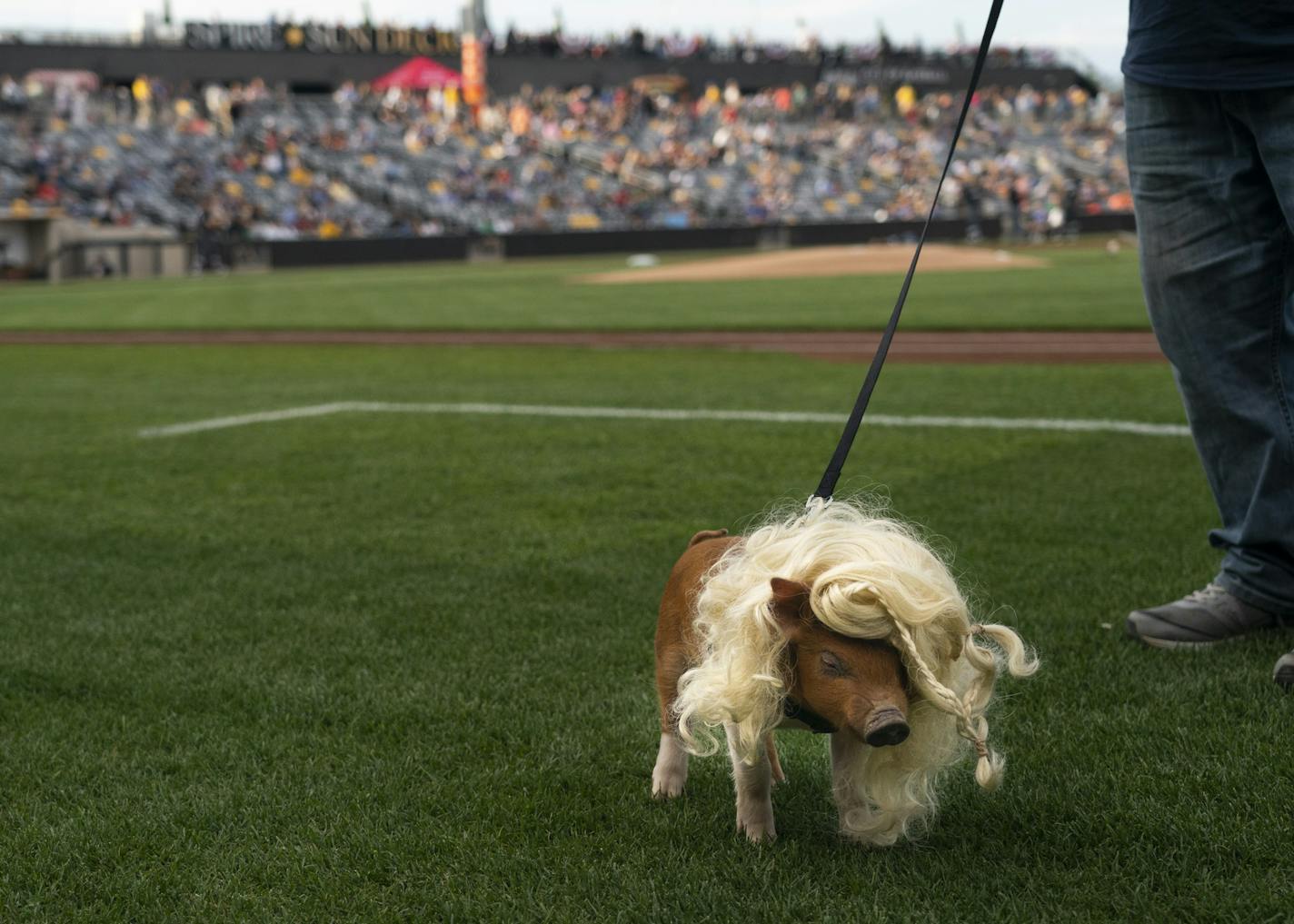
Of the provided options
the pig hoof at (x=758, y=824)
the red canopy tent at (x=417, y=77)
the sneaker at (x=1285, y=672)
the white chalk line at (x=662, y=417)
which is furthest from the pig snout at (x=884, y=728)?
the red canopy tent at (x=417, y=77)

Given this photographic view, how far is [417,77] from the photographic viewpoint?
54281 millimetres

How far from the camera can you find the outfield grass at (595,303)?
14.5 meters

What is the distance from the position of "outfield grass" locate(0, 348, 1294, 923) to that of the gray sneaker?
8 cm

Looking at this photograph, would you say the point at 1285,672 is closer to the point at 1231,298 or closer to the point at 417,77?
the point at 1231,298

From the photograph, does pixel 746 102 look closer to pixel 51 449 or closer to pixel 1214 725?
pixel 51 449

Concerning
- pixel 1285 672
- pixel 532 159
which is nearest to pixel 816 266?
pixel 532 159

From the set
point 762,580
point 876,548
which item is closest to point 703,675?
point 762,580

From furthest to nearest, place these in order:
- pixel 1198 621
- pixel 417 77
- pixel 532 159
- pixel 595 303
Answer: pixel 417 77 → pixel 532 159 → pixel 595 303 → pixel 1198 621

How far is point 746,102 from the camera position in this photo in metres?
59.1

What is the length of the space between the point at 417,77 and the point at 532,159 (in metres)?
10.5

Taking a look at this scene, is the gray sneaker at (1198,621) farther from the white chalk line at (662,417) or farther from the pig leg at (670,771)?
the white chalk line at (662,417)

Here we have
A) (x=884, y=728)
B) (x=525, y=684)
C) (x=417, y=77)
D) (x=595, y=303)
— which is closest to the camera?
(x=884, y=728)

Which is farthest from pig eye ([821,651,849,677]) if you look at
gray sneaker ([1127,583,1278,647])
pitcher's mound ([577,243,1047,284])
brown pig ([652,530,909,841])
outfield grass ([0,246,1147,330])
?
pitcher's mound ([577,243,1047,284])

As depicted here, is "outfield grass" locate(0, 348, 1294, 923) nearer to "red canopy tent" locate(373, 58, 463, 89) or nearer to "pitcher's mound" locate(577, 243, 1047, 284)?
"pitcher's mound" locate(577, 243, 1047, 284)
